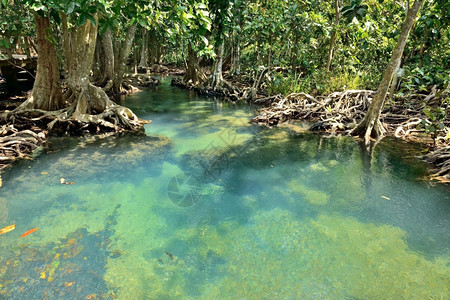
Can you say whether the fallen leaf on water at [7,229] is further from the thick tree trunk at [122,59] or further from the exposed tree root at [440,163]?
the thick tree trunk at [122,59]

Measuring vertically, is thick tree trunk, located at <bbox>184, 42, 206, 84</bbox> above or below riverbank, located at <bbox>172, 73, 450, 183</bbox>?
above

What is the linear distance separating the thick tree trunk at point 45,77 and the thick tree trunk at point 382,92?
749 centimetres

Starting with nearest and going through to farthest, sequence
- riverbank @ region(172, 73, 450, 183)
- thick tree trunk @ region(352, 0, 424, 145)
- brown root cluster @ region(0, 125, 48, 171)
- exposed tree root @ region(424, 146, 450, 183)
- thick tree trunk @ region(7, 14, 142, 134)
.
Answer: exposed tree root @ region(424, 146, 450, 183)
brown root cluster @ region(0, 125, 48, 171)
thick tree trunk @ region(352, 0, 424, 145)
riverbank @ region(172, 73, 450, 183)
thick tree trunk @ region(7, 14, 142, 134)

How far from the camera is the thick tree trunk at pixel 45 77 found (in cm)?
698

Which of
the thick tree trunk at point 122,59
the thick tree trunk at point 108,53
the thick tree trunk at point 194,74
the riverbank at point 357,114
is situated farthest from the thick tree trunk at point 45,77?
the thick tree trunk at point 194,74

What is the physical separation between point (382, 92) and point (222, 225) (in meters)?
4.55

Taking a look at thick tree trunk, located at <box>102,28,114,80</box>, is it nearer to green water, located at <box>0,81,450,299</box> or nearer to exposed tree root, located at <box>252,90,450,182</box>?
green water, located at <box>0,81,450,299</box>

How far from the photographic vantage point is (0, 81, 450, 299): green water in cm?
262

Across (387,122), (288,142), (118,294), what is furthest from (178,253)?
(387,122)

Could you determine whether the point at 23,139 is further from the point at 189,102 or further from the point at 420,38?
the point at 420,38

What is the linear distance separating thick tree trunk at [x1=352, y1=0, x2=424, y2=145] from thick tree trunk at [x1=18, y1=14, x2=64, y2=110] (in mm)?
7492

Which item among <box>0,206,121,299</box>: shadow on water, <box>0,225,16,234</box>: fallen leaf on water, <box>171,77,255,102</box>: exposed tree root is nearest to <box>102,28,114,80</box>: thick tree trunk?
<box>171,77,255,102</box>: exposed tree root

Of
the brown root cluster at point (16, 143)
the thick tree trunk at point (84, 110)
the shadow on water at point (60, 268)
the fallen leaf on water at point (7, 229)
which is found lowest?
the shadow on water at point (60, 268)

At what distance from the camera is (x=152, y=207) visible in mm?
3861
